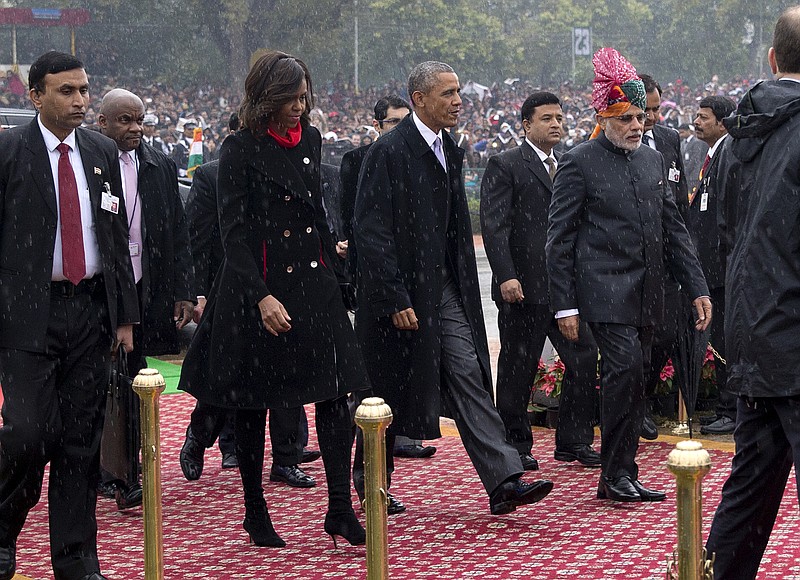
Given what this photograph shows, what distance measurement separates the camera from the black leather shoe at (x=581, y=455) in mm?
7699

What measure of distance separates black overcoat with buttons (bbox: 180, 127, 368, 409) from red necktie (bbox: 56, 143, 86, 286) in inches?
24.4

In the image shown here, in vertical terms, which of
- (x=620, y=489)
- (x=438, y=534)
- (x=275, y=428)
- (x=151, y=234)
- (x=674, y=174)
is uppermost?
(x=674, y=174)

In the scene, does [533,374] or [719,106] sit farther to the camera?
[719,106]

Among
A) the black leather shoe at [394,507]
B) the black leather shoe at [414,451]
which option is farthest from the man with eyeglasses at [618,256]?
the black leather shoe at [414,451]

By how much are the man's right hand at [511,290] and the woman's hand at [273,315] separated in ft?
7.24

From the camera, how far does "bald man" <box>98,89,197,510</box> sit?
7.28 m

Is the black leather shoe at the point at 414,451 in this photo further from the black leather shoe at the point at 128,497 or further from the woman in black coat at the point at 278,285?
the woman in black coat at the point at 278,285

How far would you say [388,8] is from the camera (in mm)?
63344

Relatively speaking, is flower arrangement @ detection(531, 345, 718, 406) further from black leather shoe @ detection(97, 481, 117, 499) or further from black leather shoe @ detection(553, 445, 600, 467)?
black leather shoe @ detection(97, 481, 117, 499)

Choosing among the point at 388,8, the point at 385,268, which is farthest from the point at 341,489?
the point at 388,8

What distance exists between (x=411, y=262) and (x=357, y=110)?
39563 millimetres

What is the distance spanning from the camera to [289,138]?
6.04 metres

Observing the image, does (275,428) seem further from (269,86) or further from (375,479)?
(375,479)

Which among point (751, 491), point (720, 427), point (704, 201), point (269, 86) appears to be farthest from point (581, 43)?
point (751, 491)
